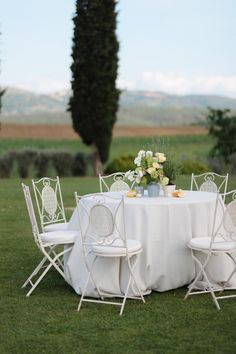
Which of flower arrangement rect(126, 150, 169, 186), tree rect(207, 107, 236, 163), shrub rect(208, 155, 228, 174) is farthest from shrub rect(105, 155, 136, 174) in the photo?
flower arrangement rect(126, 150, 169, 186)

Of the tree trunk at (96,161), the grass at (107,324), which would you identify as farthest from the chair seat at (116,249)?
the tree trunk at (96,161)

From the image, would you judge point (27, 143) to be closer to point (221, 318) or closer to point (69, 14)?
point (69, 14)

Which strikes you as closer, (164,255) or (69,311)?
(69,311)

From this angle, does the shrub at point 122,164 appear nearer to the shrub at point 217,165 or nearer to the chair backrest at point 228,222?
the shrub at point 217,165

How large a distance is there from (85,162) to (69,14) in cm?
498

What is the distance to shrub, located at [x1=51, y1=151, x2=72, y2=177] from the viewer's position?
2133 centimetres

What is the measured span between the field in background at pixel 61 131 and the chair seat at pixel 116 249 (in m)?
29.5

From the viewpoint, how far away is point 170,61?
2675 cm

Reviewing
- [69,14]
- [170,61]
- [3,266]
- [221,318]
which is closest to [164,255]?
[221,318]

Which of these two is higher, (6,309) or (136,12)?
(136,12)

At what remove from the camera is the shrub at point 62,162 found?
70.0ft

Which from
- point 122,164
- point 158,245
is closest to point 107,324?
point 158,245

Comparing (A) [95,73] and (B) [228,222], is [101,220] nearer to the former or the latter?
(B) [228,222]

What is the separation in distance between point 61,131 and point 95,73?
49.7 ft
